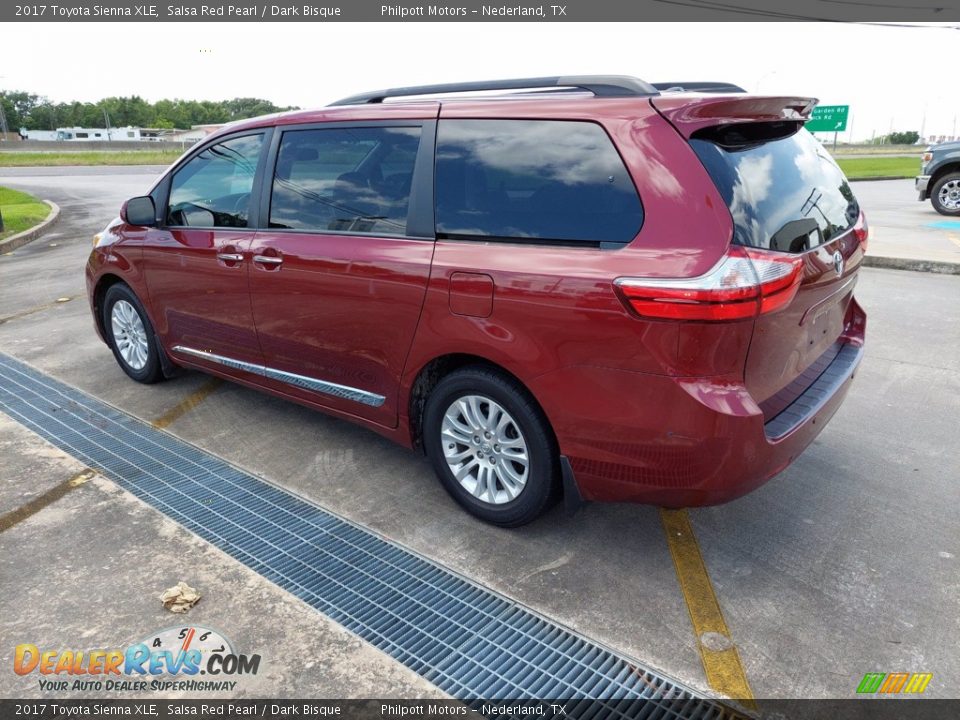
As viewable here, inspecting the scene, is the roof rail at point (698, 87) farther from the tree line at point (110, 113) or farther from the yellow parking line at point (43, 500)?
the tree line at point (110, 113)

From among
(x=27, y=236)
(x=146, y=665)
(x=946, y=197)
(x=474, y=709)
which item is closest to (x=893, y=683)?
(x=474, y=709)

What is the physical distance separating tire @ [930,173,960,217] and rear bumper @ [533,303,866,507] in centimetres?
1333

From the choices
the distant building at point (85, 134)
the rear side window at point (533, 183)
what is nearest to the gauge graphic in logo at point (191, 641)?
the rear side window at point (533, 183)

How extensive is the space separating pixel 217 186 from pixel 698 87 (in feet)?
9.14

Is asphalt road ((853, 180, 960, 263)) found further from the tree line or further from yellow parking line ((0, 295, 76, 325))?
the tree line

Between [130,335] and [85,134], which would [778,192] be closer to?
[130,335]

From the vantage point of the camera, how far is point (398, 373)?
338cm

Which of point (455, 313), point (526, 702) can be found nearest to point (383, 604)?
point (526, 702)

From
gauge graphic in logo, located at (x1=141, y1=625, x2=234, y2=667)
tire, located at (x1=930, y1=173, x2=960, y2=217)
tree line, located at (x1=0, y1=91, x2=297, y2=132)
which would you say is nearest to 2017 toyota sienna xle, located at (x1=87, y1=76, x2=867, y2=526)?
gauge graphic in logo, located at (x1=141, y1=625, x2=234, y2=667)

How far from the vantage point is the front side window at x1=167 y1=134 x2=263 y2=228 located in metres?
4.05

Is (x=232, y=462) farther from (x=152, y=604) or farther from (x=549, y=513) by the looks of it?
(x=549, y=513)

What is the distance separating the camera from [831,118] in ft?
120

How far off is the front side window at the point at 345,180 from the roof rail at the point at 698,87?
1.22 m

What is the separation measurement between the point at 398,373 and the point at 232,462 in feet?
4.20
